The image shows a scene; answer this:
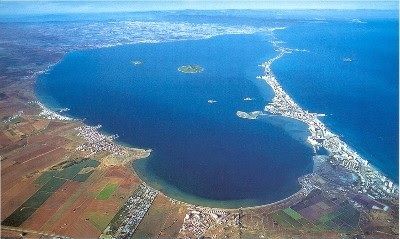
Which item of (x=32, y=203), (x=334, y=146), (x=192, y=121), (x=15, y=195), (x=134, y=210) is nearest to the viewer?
(x=134, y=210)

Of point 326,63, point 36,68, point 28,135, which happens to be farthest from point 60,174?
point 326,63

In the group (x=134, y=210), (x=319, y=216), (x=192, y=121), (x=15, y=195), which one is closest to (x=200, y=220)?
(x=134, y=210)

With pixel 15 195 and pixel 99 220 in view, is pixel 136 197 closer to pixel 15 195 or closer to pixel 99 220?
pixel 99 220

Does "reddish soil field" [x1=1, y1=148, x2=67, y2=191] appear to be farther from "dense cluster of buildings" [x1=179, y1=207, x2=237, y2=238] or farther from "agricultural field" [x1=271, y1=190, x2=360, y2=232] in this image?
"agricultural field" [x1=271, y1=190, x2=360, y2=232]

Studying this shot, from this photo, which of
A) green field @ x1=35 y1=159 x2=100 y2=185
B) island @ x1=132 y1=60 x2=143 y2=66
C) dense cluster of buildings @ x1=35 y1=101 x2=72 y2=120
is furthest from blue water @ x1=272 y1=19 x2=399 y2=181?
dense cluster of buildings @ x1=35 y1=101 x2=72 y2=120

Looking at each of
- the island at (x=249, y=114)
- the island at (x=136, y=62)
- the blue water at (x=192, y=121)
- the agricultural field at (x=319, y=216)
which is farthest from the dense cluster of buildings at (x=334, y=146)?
the island at (x=136, y=62)

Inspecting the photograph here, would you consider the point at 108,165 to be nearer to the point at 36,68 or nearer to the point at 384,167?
the point at 384,167
